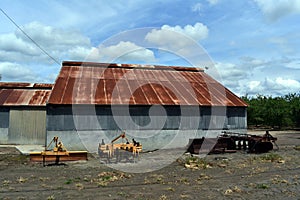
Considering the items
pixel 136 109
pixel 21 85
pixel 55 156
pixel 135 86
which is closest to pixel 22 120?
pixel 21 85

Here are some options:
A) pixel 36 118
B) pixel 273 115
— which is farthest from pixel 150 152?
pixel 273 115

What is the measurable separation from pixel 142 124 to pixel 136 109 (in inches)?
47.7

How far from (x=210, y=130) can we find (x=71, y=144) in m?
10.8

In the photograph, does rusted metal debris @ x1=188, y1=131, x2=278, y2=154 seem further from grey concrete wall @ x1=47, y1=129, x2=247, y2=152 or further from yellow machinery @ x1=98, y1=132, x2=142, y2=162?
yellow machinery @ x1=98, y1=132, x2=142, y2=162

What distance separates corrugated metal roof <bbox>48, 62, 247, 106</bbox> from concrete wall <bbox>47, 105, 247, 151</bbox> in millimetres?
609

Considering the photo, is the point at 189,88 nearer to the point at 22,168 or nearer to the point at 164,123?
the point at 164,123

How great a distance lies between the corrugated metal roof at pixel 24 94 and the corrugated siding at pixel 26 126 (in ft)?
2.68

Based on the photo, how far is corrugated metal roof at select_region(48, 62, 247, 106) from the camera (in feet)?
70.8

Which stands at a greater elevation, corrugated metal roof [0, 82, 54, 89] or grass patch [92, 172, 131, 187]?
corrugated metal roof [0, 82, 54, 89]

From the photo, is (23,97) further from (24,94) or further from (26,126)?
(26,126)

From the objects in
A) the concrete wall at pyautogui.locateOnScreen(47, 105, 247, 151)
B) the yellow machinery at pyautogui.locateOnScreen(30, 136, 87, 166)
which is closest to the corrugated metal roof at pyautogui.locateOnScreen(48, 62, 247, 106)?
the concrete wall at pyautogui.locateOnScreen(47, 105, 247, 151)

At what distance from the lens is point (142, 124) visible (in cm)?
2139

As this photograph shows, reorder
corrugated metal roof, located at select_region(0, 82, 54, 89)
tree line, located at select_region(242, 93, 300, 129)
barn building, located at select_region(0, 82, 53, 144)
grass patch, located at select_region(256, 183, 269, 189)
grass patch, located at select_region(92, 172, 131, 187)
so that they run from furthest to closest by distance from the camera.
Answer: tree line, located at select_region(242, 93, 300, 129), corrugated metal roof, located at select_region(0, 82, 54, 89), barn building, located at select_region(0, 82, 53, 144), grass patch, located at select_region(92, 172, 131, 187), grass patch, located at select_region(256, 183, 269, 189)

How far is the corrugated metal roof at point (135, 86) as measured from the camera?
850 inches
